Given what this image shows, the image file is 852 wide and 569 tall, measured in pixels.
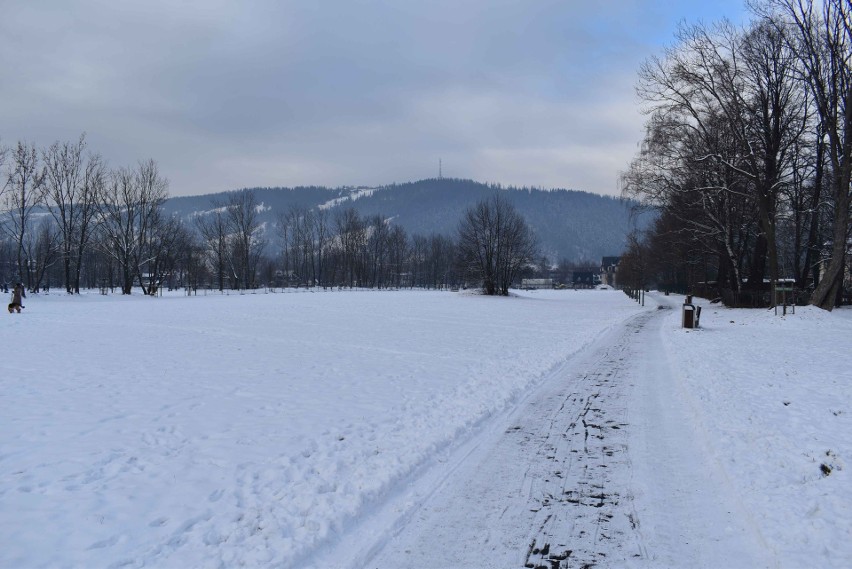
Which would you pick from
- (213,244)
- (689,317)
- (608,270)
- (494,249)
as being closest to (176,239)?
(213,244)

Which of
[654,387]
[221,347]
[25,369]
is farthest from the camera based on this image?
[221,347]

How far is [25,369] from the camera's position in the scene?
36.8ft

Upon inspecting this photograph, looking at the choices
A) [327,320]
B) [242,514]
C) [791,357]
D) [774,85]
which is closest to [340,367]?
[242,514]

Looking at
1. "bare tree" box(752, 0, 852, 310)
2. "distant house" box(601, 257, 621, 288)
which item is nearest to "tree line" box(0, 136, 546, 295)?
"bare tree" box(752, 0, 852, 310)

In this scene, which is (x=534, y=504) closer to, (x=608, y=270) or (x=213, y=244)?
(x=213, y=244)

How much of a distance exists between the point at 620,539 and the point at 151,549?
3.82 m

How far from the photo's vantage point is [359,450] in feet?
21.3

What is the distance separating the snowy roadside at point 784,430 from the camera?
4.26m

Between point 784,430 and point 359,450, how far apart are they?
5688 mm

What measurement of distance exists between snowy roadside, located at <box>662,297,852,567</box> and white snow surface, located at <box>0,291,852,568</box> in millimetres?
29

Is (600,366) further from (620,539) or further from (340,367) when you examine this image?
(620,539)

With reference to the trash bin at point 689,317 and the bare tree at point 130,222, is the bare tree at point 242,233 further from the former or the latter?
the trash bin at point 689,317

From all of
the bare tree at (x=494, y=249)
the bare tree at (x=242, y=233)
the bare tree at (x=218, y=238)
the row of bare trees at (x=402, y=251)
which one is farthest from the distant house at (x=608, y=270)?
the bare tree at (x=218, y=238)

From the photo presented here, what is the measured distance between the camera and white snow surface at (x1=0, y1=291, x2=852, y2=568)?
4180 mm
